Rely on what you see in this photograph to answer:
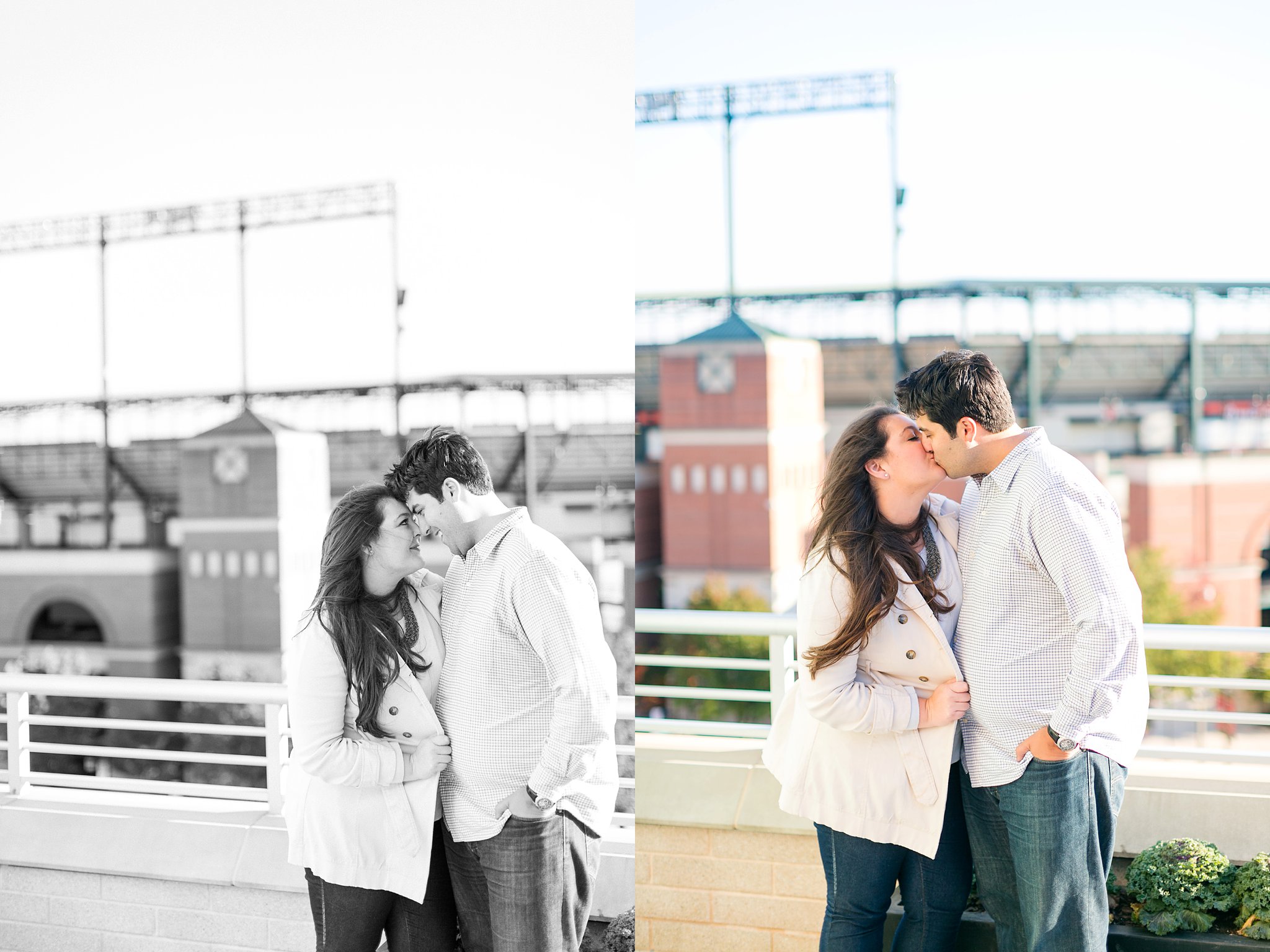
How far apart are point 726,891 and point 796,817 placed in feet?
0.74

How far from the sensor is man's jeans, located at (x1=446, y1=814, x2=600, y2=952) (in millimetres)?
1487

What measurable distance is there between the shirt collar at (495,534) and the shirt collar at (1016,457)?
2.12ft

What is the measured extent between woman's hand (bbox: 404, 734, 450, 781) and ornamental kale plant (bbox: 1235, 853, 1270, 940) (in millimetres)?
1249

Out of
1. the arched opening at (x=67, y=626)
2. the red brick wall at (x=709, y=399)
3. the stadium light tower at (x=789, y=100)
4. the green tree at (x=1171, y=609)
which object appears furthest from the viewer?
the red brick wall at (x=709, y=399)

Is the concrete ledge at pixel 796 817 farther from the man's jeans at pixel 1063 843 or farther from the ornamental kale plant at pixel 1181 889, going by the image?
the man's jeans at pixel 1063 843

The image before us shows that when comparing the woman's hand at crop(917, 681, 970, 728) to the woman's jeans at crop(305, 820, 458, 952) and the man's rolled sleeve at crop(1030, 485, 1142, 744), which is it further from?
the woman's jeans at crop(305, 820, 458, 952)

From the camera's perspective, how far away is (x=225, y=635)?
23031 millimetres

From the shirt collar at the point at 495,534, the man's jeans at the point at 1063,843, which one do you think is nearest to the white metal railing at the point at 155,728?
the shirt collar at the point at 495,534

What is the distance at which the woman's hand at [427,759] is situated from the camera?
1.51 meters

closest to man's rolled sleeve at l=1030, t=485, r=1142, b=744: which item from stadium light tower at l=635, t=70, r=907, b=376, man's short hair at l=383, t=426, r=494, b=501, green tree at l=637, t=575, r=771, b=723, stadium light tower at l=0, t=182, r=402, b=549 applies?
man's short hair at l=383, t=426, r=494, b=501

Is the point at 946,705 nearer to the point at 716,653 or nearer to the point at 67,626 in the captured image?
the point at 716,653

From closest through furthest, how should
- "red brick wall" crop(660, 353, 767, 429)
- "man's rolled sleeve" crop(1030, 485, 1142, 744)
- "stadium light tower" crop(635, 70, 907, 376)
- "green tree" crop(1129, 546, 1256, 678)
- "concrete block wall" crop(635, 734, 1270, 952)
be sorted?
"man's rolled sleeve" crop(1030, 485, 1142, 744), "concrete block wall" crop(635, 734, 1270, 952), "stadium light tower" crop(635, 70, 907, 376), "green tree" crop(1129, 546, 1256, 678), "red brick wall" crop(660, 353, 767, 429)

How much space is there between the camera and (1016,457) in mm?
1349

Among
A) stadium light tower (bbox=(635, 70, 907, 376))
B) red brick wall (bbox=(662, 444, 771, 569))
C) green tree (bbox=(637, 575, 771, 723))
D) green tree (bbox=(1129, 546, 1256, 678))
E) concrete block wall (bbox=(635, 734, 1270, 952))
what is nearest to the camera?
concrete block wall (bbox=(635, 734, 1270, 952))
